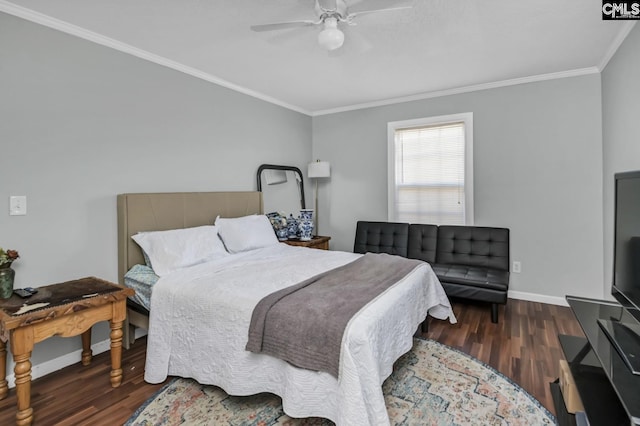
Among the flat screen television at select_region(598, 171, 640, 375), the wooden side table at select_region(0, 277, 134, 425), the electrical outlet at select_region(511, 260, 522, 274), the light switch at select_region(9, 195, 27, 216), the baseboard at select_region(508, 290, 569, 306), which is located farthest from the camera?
the electrical outlet at select_region(511, 260, 522, 274)

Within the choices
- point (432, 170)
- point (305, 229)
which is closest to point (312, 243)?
point (305, 229)

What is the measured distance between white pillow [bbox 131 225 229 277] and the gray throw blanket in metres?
1.01

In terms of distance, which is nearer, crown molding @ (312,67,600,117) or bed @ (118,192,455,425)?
bed @ (118,192,455,425)

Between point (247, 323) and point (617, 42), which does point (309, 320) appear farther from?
point (617, 42)

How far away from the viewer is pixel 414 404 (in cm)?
194

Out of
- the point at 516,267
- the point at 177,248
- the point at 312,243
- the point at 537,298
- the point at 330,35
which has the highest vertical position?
the point at 330,35

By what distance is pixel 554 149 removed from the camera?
351 cm

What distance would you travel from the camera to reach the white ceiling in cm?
218

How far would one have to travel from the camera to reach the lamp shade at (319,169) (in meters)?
4.69

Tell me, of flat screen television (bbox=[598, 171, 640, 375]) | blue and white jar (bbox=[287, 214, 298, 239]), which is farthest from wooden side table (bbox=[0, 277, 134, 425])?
flat screen television (bbox=[598, 171, 640, 375])

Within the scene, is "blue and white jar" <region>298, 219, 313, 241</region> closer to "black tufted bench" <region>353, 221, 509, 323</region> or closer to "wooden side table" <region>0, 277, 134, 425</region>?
"black tufted bench" <region>353, 221, 509, 323</region>

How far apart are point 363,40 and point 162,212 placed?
2217 mm

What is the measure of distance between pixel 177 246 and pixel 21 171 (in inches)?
42.9
